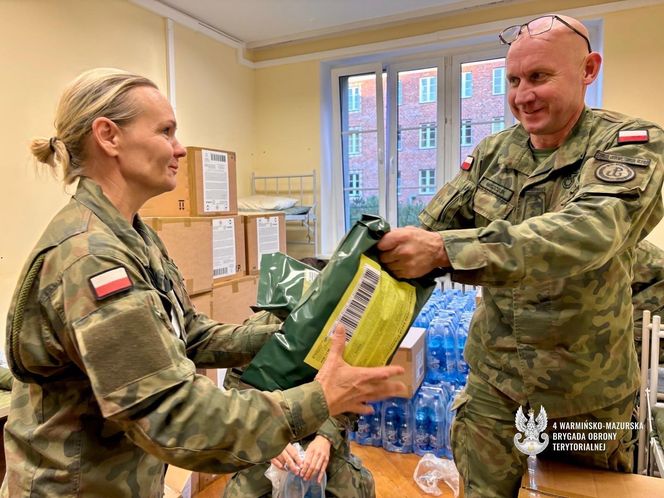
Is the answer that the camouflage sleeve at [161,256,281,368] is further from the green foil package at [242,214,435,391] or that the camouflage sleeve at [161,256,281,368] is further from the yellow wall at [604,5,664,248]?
the yellow wall at [604,5,664,248]

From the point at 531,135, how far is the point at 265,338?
86cm

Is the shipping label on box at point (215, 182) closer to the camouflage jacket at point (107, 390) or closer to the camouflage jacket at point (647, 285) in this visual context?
the camouflage jacket at point (107, 390)

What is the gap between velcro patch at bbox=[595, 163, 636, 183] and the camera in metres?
0.96

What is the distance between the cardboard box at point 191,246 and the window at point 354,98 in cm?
198

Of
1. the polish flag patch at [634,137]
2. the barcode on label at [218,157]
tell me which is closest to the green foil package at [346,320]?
the polish flag patch at [634,137]

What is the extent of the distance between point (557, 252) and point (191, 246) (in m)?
1.87

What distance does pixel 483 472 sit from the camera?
118 centimetres

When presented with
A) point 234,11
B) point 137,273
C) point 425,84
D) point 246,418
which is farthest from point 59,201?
point 425,84

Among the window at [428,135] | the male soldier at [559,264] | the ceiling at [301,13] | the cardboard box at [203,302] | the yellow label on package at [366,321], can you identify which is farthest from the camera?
the window at [428,135]

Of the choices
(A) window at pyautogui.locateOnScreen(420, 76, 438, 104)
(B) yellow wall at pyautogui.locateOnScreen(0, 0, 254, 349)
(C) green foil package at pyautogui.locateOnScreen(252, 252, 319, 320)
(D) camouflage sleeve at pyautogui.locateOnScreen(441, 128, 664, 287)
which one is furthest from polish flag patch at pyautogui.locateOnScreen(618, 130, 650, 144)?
(A) window at pyautogui.locateOnScreen(420, 76, 438, 104)

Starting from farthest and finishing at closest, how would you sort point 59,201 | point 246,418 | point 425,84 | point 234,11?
point 425,84 → point 234,11 → point 59,201 → point 246,418

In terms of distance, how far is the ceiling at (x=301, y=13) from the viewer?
314cm

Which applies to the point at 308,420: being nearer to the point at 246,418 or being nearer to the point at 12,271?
the point at 246,418

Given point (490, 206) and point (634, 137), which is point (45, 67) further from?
point (634, 137)
